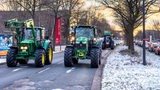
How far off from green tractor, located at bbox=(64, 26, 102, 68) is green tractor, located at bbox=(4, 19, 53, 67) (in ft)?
5.50

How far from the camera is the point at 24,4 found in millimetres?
45750

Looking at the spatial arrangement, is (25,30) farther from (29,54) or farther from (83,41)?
(83,41)

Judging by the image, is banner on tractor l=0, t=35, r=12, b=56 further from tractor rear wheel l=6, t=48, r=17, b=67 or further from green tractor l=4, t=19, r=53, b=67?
tractor rear wheel l=6, t=48, r=17, b=67

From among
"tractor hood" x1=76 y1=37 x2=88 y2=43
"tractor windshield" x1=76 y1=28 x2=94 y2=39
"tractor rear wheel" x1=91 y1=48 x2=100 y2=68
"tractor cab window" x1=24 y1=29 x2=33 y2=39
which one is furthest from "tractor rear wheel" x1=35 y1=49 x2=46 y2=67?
"tractor windshield" x1=76 y1=28 x2=94 y2=39

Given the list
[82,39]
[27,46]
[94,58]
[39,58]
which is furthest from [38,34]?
[94,58]

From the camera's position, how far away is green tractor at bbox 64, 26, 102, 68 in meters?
24.3

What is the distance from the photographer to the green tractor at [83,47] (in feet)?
79.9

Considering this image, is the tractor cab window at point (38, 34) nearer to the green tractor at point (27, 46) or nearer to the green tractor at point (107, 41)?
the green tractor at point (27, 46)

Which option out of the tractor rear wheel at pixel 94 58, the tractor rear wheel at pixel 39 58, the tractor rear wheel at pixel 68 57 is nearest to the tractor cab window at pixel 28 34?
the tractor rear wheel at pixel 39 58

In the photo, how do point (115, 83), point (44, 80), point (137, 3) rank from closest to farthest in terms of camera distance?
point (115, 83), point (44, 80), point (137, 3)

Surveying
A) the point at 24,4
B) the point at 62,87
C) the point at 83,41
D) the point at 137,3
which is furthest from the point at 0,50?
the point at 62,87

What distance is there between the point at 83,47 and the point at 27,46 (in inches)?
140

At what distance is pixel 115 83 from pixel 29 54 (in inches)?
460

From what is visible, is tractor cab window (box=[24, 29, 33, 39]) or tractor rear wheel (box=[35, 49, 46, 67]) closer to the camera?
tractor rear wheel (box=[35, 49, 46, 67])
